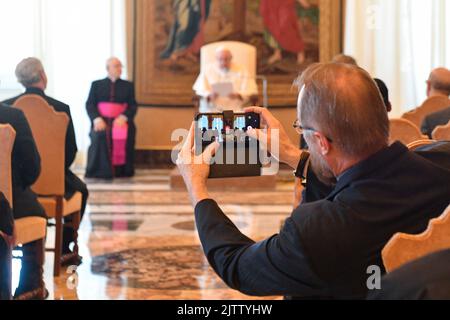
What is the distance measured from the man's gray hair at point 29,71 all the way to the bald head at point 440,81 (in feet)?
12.0

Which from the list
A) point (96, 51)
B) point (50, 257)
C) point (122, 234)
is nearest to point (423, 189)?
point (50, 257)

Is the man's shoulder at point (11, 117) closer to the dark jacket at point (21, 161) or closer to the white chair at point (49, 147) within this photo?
the dark jacket at point (21, 161)

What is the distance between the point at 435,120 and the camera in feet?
21.3

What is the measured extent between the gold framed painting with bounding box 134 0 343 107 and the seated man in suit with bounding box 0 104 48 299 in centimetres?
949

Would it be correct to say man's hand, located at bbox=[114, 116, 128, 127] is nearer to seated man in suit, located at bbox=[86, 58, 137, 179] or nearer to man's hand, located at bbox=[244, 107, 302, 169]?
seated man in suit, located at bbox=[86, 58, 137, 179]

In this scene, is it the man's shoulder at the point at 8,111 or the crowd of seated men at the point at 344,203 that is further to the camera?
the man's shoulder at the point at 8,111

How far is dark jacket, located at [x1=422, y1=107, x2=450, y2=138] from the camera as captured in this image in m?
6.42

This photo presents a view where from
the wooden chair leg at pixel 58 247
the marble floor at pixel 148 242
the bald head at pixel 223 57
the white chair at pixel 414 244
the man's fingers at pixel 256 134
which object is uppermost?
the bald head at pixel 223 57

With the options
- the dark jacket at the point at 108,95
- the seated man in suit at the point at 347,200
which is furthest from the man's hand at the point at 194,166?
the dark jacket at the point at 108,95

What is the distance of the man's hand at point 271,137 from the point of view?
277 cm

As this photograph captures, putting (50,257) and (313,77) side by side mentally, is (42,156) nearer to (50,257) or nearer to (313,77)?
(50,257)

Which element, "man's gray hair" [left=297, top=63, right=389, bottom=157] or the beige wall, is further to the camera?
the beige wall

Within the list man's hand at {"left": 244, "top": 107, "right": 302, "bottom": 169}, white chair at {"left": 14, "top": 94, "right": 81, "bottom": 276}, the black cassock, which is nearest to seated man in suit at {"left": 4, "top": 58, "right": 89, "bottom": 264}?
white chair at {"left": 14, "top": 94, "right": 81, "bottom": 276}

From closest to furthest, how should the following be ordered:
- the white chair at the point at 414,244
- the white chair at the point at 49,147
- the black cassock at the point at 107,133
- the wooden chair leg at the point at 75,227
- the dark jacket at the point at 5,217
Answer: the white chair at the point at 414,244 < the dark jacket at the point at 5,217 < the white chair at the point at 49,147 < the wooden chair leg at the point at 75,227 < the black cassock at the point at 107,133
